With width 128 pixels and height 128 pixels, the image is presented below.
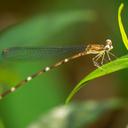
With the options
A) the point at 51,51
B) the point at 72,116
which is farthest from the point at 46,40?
Answer: the point at 72,116

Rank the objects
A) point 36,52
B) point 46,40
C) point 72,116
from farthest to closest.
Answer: point 46,40 < point 36,52 < point 72,116

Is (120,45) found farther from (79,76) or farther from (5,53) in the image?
(5,53)

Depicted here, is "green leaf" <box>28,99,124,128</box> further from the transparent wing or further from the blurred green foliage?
the transparent wing

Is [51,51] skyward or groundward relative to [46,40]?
groundward

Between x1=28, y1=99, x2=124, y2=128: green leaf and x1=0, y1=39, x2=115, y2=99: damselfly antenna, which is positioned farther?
x1=0, y1=39, x2=115, y2=99: damselfly antenna

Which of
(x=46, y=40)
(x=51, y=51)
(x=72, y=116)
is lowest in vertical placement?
(x=72, y=116)

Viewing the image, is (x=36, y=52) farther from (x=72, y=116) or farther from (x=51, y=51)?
(x=72, y=116)

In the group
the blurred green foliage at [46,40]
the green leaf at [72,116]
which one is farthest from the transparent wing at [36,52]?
the green leaf at [72,116]

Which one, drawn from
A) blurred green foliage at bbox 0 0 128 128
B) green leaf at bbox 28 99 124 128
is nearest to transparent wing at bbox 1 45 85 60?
blurred green foliage at bbox 0 0 128 128
